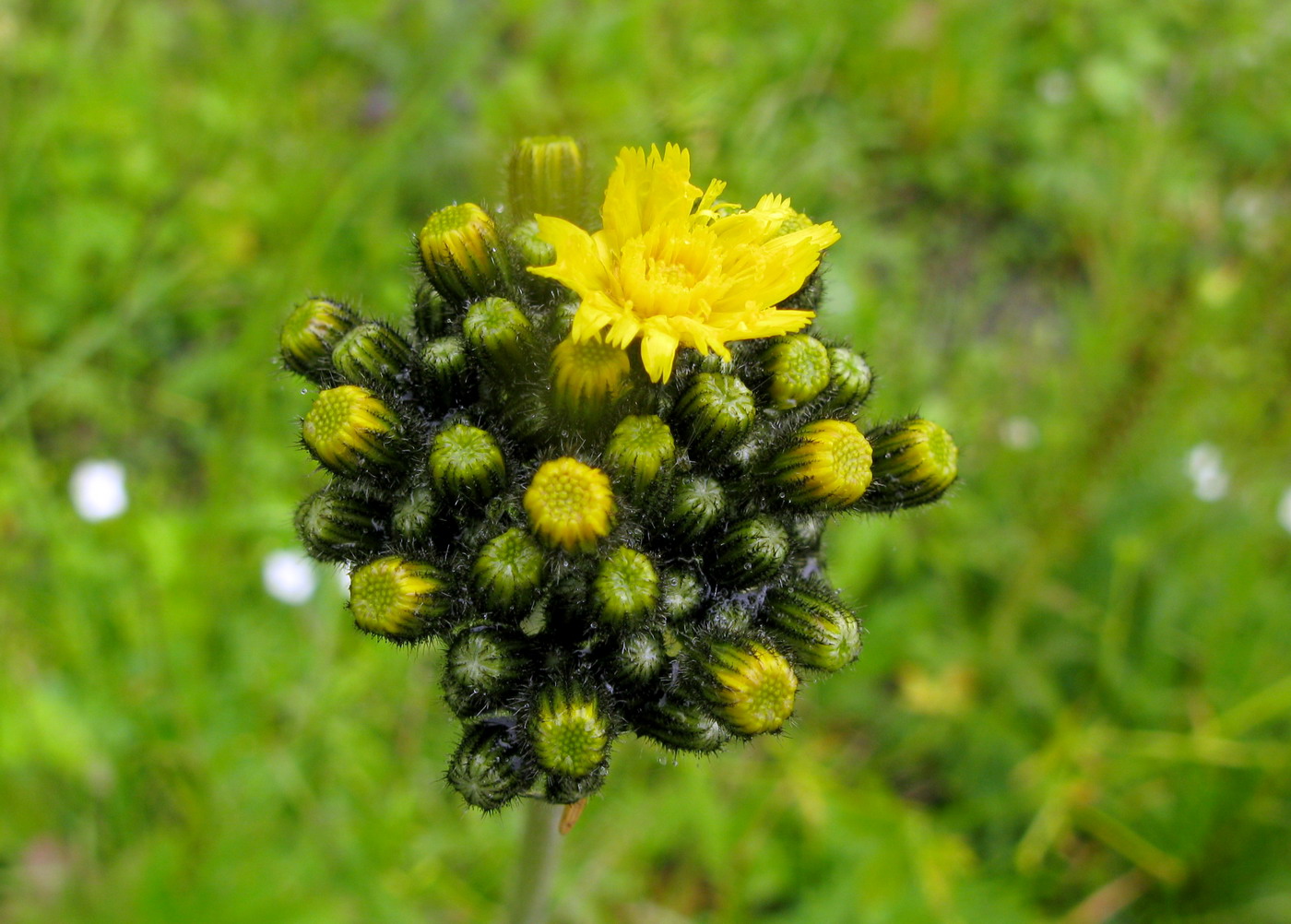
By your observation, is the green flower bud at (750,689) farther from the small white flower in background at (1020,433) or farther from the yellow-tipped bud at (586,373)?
the small white flower in background at (1020,433)

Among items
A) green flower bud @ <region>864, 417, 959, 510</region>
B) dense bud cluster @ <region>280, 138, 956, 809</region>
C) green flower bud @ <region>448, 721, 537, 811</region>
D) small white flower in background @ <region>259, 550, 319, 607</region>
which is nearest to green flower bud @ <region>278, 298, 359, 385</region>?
dense bud cluster @ <region>280, 138, 956, 809</region>

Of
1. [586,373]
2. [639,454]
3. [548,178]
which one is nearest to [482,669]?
[639,454]

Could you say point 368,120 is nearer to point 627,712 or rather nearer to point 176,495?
point 176,495

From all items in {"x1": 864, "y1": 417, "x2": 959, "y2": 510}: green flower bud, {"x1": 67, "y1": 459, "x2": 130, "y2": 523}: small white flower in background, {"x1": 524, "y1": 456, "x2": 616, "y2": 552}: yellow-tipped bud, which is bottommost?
{"x1": 67, "y1": 459, "x2": 130, "y2": 523}: small white flower in background

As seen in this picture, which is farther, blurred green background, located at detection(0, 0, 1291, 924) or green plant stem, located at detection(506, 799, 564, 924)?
blurred green background, located at detection(0, 0, 1291, 924)

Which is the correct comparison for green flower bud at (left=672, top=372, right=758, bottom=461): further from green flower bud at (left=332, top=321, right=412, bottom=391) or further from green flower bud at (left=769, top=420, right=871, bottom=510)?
green flower bud at (left=332, top=321, right=412, bottom=391)

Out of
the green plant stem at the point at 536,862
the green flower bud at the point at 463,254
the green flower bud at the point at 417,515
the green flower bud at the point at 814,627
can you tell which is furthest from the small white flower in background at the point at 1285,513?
the green flower bud at the point at 417,515

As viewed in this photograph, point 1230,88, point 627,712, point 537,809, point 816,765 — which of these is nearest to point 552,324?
point 627,712

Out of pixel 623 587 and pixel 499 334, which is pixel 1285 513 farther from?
pixel 499 334
